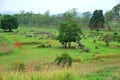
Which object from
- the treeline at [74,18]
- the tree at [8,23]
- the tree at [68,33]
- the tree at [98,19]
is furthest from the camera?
the treeline at [74,18]

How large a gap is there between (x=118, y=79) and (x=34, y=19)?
12456 centimetres

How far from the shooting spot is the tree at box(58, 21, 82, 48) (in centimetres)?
5169

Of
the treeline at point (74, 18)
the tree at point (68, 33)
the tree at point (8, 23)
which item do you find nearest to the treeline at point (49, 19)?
the treeline at point (74, 18)

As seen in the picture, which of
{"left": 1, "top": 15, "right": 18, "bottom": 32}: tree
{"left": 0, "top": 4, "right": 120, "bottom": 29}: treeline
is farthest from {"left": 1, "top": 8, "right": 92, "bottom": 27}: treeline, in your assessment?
{"left": 1, "top": 15, "right": 18, "bottom": 32}: tree

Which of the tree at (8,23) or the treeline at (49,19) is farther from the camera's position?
the treeline at (49,19)

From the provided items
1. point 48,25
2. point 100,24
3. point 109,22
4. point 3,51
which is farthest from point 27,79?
point 48,25

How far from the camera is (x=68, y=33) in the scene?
52312 mm

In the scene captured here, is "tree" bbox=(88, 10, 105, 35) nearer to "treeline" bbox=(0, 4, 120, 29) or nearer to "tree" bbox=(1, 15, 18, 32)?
"tree" bbox=(1, 15, 18, 32)

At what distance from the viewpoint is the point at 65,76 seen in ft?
31.4

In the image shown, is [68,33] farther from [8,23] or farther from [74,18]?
[74,18]

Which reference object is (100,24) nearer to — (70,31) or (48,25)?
(70,31)

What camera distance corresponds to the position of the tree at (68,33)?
51.7m

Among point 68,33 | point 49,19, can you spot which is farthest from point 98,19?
point 49,19

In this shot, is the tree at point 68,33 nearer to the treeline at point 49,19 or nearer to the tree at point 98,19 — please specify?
the tree at point 98,19
